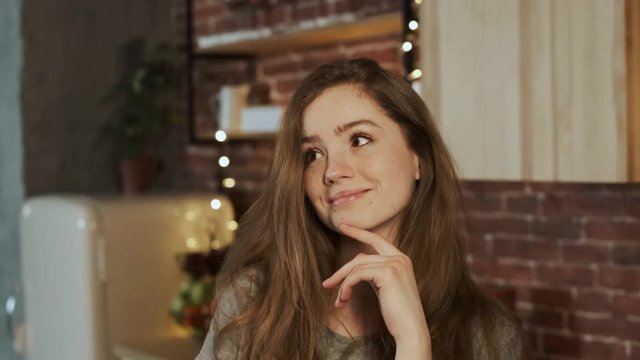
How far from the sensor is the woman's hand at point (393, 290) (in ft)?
7.18

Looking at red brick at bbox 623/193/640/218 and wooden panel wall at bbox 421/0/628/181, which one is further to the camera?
red brick at bbox 623/193/640/218

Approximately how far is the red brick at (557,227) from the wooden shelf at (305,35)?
2.55 ft

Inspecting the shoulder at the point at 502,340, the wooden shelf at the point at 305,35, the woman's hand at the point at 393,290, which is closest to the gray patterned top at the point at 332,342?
the shoulder at the point at 502,340

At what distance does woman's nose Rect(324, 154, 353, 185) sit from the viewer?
2.24m

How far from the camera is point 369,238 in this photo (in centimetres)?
226

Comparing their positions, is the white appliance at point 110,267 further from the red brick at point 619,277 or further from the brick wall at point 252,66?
the red brick at point 619,277

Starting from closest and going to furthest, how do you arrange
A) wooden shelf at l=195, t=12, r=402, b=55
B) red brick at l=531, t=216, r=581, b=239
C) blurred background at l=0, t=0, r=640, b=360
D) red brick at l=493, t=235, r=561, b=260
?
blurred background at l=0, t=0, r=640, b=360 < red brick at l=531, t=216, r=581, b=239 < red brick at l=493, t=235, r=561, b=260 < wooden shelf at l=195, t=12, r=402, b=55

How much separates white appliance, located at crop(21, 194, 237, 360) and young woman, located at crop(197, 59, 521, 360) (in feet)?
6.73

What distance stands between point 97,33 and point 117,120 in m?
0.45

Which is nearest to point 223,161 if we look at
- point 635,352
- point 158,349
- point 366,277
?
point 158,349

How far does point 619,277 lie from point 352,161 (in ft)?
4.68

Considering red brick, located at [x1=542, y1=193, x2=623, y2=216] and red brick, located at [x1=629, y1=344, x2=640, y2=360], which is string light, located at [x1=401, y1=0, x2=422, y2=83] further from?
red brick, located at [x1=629, y1=344, x2=640, y2=360]

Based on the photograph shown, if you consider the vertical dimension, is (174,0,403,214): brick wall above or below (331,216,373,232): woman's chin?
above

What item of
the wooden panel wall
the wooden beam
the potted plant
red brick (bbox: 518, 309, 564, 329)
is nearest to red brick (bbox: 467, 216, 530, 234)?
red brick (bbox: 518, 309, 564, 329)
